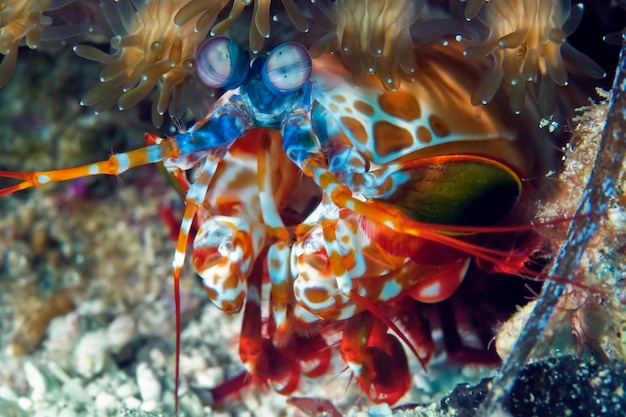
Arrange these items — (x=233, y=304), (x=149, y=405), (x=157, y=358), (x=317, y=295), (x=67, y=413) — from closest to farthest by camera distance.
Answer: (x=317, y=295), (x=233, y=304), (x=67, y=413), (x=149, y=405), (x=157, y=358)

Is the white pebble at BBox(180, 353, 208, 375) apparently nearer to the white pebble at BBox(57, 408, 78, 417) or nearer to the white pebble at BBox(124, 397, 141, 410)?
the white pebble at BBox(124, 397, 141, 410)

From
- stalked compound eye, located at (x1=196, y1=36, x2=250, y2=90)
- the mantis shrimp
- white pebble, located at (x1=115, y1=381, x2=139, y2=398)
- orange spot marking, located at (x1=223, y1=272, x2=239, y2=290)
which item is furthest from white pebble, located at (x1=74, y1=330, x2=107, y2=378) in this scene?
stalked compound eye, located at (x1=196, y1=36, x2=250, y2=90)

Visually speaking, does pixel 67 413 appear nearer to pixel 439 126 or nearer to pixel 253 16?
pixel 253 16

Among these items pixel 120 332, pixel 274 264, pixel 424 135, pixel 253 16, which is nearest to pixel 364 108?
pixel 424 135

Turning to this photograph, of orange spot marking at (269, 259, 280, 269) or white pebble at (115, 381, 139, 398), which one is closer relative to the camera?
orange spot marking at (269, 259, 280, 269)

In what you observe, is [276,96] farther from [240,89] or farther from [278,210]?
[278,210]

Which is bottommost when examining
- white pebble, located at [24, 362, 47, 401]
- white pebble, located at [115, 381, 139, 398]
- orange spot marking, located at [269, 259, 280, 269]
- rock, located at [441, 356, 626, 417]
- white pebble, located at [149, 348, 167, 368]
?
white pebble, located at [149, 348, 167, 368]

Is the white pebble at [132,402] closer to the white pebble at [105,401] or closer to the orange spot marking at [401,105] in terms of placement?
the white pebble at [105,401]

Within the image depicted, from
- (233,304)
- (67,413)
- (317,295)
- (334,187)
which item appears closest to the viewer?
(334,187)
